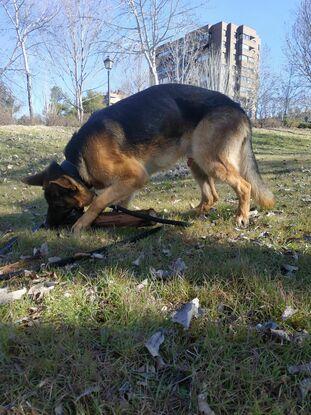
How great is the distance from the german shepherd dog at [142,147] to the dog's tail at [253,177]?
0.02 metres

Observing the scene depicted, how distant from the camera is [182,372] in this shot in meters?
1.70

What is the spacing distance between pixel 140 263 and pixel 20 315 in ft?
3.45

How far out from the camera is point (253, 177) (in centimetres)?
458

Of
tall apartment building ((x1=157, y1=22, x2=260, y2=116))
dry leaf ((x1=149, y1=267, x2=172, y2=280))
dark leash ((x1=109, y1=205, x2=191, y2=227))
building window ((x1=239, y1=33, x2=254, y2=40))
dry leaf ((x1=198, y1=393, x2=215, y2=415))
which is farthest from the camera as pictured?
building window ((x1=239, y1=33, x2=254, y2=40))

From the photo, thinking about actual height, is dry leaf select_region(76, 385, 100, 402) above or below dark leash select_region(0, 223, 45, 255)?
below

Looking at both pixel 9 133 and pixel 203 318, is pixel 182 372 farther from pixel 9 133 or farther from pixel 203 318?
pixel 9 133

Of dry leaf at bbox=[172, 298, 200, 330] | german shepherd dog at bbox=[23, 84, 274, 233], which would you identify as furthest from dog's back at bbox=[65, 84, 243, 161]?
dry leaf at bbox=[172, 298, 200, 330]

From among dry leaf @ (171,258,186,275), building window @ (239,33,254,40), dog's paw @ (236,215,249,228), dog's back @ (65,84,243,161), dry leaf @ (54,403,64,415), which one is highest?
building window @ (239,33,254,40)

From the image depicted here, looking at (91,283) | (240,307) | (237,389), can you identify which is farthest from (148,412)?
(91,283)

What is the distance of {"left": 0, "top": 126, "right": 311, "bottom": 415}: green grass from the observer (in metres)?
1.56

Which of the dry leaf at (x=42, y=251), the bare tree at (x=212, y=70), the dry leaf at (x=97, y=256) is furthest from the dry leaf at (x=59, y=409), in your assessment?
the bare tree at (x=212, y=70)

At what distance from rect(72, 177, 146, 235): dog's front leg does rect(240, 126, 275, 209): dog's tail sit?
60.8 inches

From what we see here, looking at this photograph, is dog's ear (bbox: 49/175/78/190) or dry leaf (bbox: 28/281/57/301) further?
dog's ear (bbox: 49/175/78/190)

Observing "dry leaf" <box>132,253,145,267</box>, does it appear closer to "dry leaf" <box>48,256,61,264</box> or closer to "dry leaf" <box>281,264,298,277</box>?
"dry leaf" <box>48,256,61,264</box>
